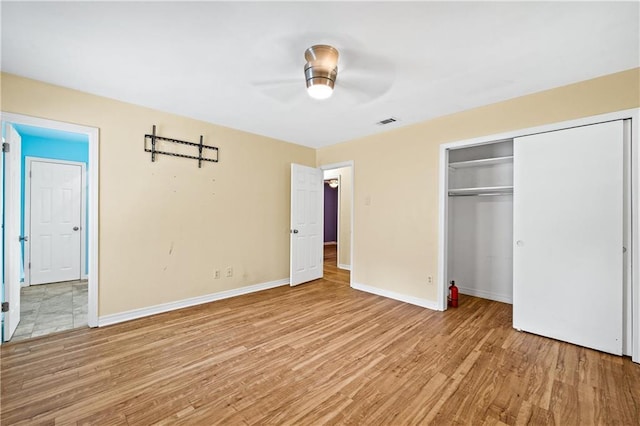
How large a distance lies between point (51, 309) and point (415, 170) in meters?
5.13

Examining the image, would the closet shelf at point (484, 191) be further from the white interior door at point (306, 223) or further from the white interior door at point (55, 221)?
the white interior door at point (55, 221)

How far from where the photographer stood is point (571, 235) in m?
2.58

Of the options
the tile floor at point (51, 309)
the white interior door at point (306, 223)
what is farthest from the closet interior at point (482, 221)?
the tile floor at point (51, 309)

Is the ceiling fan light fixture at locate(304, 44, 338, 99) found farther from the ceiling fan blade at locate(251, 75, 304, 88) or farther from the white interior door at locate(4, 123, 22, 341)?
the white interior door at locate(4, 123, 22, 341)

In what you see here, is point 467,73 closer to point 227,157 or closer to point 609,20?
point 609,20

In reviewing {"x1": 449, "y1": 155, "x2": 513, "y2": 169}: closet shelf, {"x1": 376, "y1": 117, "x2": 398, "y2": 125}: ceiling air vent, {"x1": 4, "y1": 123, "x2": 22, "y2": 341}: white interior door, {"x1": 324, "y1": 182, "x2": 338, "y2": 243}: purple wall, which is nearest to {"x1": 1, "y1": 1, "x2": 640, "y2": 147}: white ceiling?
{"x1": 376, "y1": 117, "x2": 398, "y2": 125}: ceiling air vent

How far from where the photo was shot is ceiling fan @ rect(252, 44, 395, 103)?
6.81 feet

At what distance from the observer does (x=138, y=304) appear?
315 centimetres

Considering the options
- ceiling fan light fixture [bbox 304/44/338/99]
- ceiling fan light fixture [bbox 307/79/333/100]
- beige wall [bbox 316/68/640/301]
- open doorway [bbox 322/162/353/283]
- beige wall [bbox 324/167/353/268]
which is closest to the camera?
ceiling fan light fixture [bbox 304/44/338/99]

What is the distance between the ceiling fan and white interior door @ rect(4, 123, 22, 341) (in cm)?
251

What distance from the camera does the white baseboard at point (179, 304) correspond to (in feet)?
9.75

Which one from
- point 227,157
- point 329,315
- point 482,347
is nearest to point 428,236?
point 482,347

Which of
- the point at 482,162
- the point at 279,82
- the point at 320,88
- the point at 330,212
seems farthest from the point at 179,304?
the point at 330,212

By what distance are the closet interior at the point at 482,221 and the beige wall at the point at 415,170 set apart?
2.21 feet
